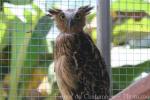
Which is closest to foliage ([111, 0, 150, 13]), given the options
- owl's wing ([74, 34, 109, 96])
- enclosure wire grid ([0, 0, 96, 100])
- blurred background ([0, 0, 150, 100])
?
blurred background ([0, 0, 150, 100])

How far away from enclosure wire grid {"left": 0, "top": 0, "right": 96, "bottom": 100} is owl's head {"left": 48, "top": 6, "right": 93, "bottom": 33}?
33 cm

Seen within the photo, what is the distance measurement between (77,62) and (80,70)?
41mm

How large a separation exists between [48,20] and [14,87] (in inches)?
17.8

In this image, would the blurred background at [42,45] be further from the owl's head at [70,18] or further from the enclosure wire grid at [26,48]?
the owl's head at [70,18]

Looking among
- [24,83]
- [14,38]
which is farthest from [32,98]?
[14,38]

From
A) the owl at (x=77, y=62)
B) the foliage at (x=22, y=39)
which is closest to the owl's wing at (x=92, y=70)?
the owl at (x=77, y=62)

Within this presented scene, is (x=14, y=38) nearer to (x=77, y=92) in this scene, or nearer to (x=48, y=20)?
(x=48, y=20)

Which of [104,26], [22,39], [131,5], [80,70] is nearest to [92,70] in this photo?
[80,70]

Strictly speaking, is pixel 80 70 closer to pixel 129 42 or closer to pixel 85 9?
pixel 85 9

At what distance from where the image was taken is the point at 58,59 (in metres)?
2.14

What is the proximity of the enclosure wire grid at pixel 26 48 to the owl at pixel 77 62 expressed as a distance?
1.20ft

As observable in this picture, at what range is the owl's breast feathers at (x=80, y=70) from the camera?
2.04 m

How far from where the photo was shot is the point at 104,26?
205 centimetres

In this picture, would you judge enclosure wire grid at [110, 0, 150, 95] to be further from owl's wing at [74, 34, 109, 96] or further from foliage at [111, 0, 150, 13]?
owl's wing at [74, 34, 109, 96]
